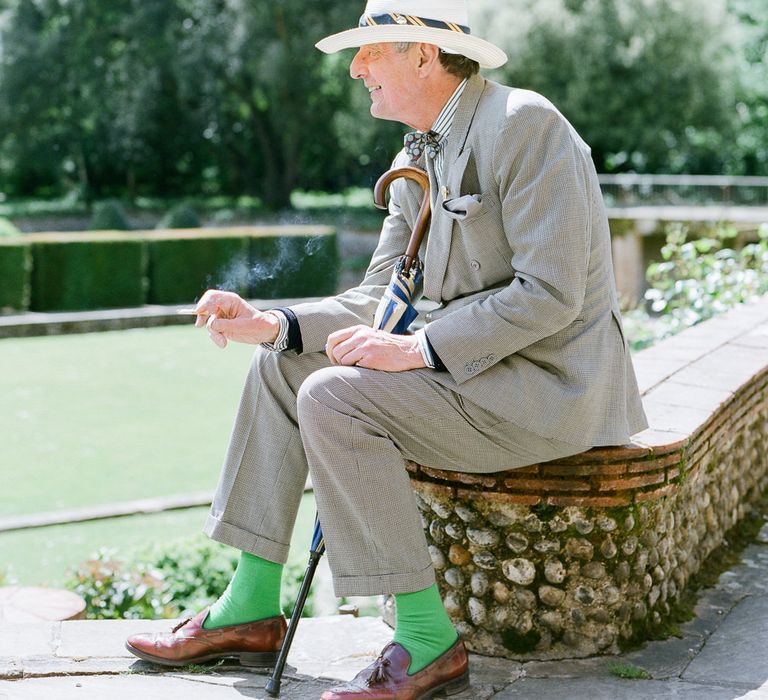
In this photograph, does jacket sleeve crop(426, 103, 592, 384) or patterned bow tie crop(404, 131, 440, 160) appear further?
patterned bow tie crop(404, 131, 440, 160)

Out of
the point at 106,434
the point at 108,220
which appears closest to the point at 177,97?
the point at 108,220

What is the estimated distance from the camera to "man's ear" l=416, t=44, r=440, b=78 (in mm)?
2424

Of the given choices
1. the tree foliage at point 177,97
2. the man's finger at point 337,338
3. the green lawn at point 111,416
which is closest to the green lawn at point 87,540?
the green lawn at point 111,416

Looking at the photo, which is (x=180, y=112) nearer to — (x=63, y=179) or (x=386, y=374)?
(x=63, y=179)

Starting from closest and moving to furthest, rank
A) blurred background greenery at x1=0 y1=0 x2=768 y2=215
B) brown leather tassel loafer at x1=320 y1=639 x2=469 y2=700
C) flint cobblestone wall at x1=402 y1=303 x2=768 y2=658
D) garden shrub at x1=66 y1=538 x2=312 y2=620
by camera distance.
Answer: brown leather tassel loafer at x1=320 y1=639 x2=469 y2=700, flint cobblestone wall at x1=402 y1=303 x2=768 y2=658, garden shrub at x1=66 y1=538 x2=312 y2=620, blurred background greenery at x1=0 y1=0 x2=768 y2=215

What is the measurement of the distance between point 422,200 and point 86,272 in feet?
46.0

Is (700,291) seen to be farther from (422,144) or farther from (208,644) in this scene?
(208,644)

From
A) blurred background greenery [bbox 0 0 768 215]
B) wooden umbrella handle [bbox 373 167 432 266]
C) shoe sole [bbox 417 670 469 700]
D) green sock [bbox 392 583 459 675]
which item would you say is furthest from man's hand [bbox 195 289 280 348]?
blurred background greenery [bbox 0 0 768 215]

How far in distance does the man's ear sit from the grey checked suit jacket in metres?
0.10

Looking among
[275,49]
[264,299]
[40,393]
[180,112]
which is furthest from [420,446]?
[180,112]

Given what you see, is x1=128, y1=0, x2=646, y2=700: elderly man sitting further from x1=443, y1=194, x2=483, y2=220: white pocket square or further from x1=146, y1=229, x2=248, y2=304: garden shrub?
x1=146, y1=229, x2=248, y2=304: garden shrub

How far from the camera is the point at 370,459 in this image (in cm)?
225

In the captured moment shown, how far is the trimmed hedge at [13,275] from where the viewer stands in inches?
588

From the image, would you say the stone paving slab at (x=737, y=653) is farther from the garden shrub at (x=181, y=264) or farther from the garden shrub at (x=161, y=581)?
the garden shrub at (x=181, y=264)
